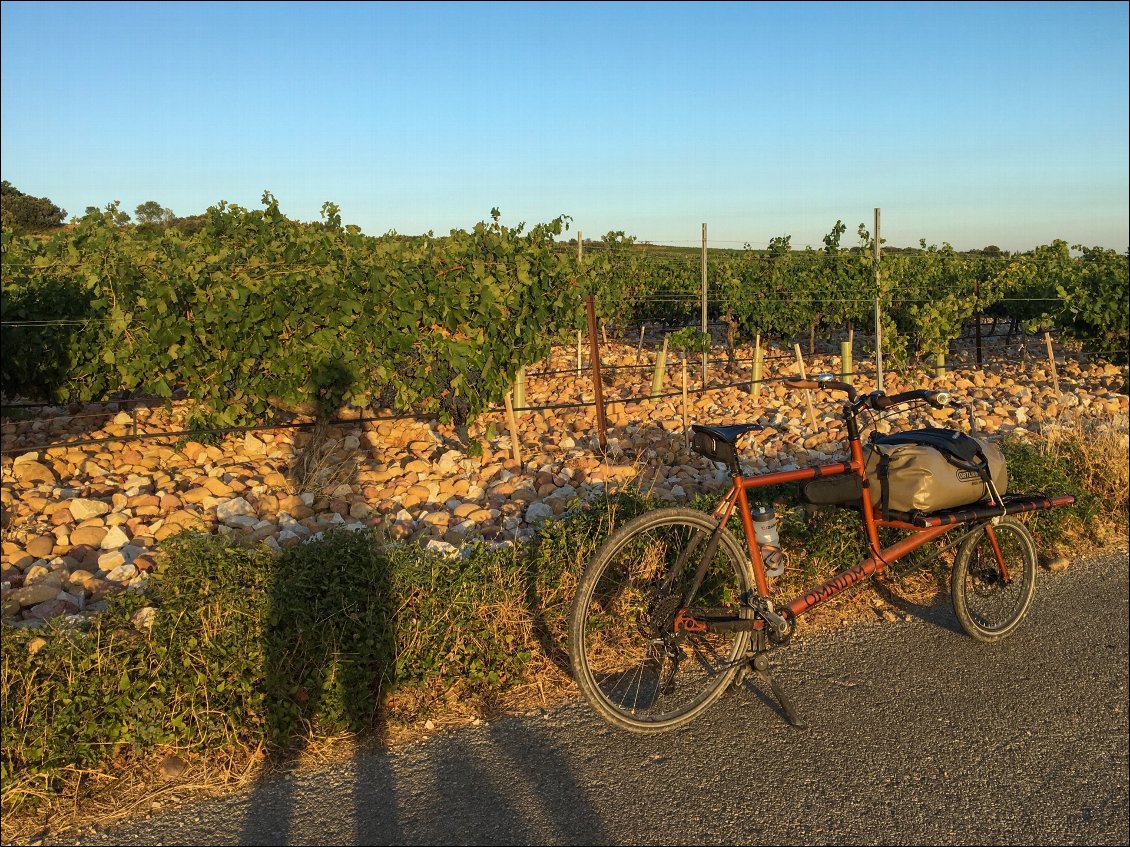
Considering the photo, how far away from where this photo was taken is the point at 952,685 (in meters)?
3.94

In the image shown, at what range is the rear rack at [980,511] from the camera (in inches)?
160

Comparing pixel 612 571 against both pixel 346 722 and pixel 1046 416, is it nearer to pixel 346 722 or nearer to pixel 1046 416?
pixel 346 722

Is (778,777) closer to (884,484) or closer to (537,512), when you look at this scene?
(884,484)

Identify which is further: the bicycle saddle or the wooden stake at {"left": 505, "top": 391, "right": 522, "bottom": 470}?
the wooden stake at {"left": 505, "top": 391, "right": 522, "bottom": 470}

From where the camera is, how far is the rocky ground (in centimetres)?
566

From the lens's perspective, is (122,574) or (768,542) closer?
(768,542)

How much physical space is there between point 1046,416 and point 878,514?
6992mm

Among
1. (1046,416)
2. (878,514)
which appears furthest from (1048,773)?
(1046,416)

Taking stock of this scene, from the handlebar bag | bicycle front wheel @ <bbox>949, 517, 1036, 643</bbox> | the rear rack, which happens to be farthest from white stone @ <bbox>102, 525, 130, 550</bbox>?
bicycle front wheel @ <bbox>949, 517, 1036, 643</bbox>

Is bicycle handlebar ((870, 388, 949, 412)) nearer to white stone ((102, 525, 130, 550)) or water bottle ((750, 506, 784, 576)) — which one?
water bottle ((750, 506, 784, 576))

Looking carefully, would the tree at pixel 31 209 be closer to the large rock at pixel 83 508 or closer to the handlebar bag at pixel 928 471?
the large rock at pixel 83 508

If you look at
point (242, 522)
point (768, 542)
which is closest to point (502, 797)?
point (768, 542)

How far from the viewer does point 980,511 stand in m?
4.18

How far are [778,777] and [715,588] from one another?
3.52ft
